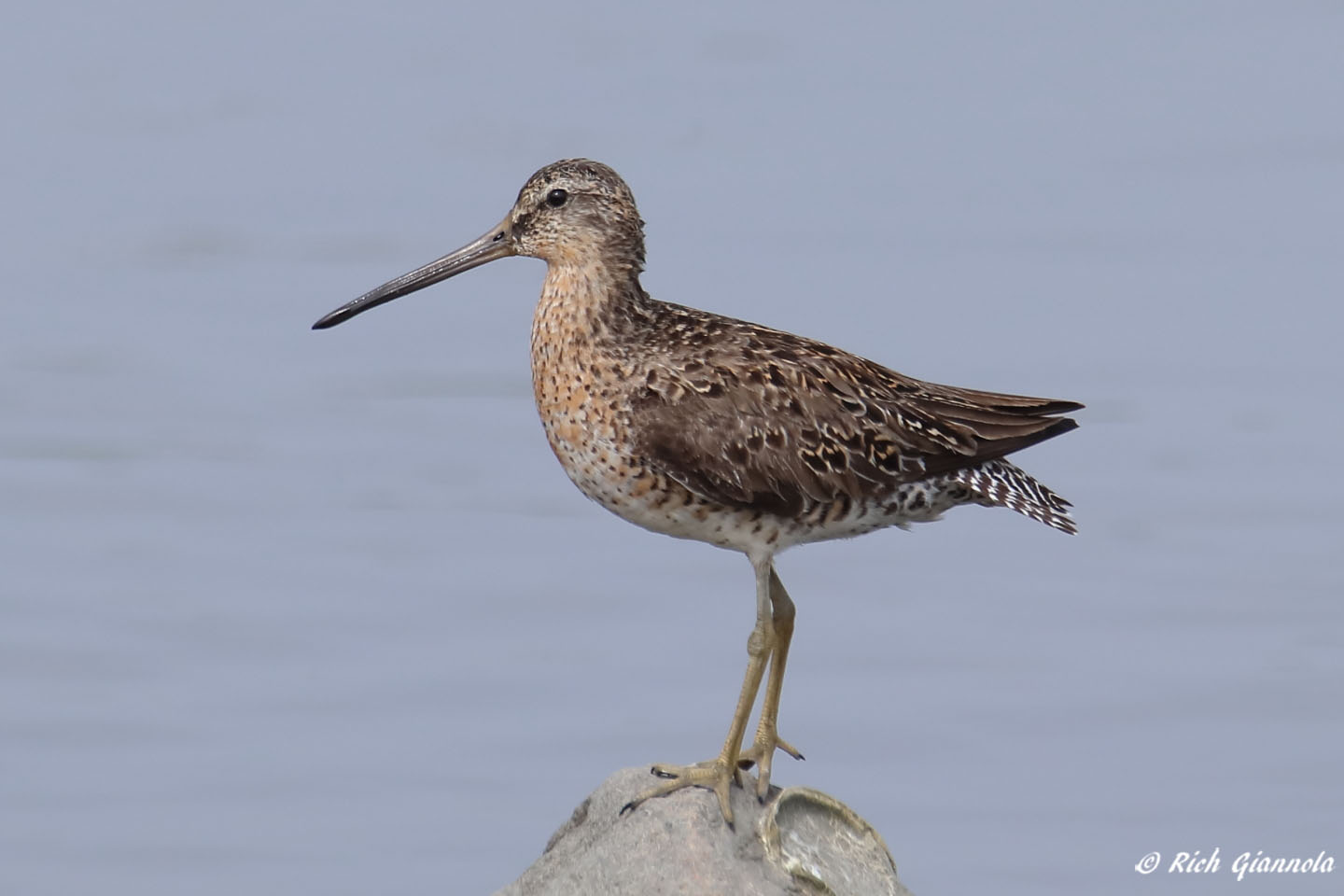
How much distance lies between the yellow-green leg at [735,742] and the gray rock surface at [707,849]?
5 cm

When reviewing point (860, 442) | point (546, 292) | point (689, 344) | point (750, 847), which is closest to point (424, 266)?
point (546, 292)

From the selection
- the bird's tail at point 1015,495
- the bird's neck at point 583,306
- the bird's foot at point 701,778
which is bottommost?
the bird's foot at point 701,778

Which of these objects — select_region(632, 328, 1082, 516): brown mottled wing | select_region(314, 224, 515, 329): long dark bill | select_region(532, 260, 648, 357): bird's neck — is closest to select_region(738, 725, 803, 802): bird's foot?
select_region(632, 328, 1082, 516): brown mottled wing

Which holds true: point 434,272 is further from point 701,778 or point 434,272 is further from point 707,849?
point 707,849

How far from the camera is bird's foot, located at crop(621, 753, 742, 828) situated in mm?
A: 10281

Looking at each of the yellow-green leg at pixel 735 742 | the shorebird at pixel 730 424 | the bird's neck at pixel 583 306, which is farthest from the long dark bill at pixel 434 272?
the yellow-green leg at pixel 735 742

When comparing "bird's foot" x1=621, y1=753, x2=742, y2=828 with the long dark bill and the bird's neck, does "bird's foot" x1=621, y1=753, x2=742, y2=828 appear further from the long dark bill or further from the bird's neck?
the long dark bill

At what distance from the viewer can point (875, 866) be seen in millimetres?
10625

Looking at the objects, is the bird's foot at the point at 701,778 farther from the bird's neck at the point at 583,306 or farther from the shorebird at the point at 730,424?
the bird's neck at the point at 583,306

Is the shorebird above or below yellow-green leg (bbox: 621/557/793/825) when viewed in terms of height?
above

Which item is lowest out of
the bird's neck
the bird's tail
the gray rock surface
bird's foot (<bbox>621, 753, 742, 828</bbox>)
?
the gray rock surface

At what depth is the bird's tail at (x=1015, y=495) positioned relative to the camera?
10586 millimetres

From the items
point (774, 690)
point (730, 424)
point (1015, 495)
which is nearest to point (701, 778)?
point (774, 690)

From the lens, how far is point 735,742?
10.3 metres
